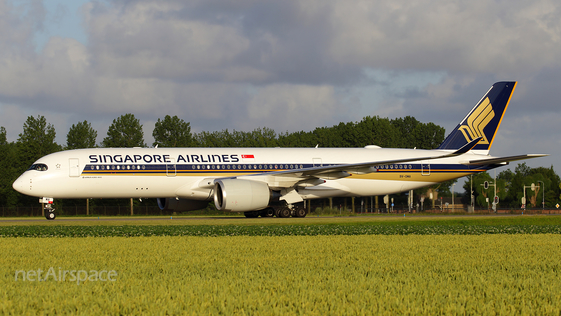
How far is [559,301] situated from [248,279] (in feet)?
11.8

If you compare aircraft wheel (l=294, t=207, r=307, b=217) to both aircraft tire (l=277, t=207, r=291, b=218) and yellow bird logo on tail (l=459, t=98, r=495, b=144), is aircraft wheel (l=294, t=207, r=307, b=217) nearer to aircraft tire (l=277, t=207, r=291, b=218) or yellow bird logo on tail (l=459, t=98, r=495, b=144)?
aircraft tire (l=277, t=207, r=291, b=218)

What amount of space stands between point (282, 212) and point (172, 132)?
4029 centimetres

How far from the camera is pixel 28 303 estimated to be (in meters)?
5.50

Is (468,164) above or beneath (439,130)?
beneath

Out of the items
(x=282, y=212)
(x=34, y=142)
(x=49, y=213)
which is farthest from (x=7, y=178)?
(x=282, y=212)

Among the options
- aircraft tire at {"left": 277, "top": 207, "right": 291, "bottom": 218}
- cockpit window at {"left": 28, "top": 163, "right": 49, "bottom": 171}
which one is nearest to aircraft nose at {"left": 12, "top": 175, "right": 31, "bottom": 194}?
cockpit window at {"left": 28, "top": 163, "right": 49, "bottom": 171}

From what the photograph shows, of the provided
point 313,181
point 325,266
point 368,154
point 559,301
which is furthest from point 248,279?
point 368,154

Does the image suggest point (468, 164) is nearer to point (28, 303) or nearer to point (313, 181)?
point (313, 181)

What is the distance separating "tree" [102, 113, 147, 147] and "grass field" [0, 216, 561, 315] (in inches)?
1942

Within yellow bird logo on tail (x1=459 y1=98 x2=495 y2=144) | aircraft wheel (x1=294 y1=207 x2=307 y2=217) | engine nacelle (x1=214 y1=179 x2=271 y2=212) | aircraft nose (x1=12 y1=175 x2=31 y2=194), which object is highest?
yellow bird logo on tail (x1=459 y1=98 x2=495 y2=144)

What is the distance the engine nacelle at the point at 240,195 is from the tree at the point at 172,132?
40.6 meters

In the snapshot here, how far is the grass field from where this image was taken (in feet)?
17.5

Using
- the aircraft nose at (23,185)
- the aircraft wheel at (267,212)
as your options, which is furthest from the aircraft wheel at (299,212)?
the aircraft nose at (23,185)

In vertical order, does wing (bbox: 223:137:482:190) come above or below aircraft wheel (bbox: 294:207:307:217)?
above
